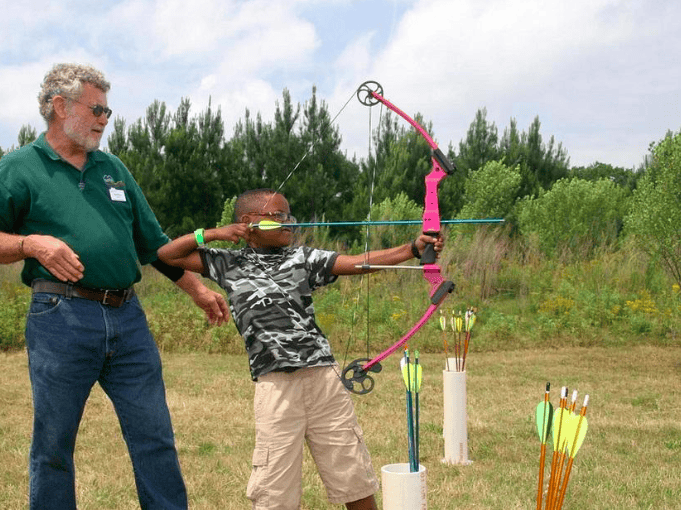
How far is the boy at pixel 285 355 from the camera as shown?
→ 9.46 ft

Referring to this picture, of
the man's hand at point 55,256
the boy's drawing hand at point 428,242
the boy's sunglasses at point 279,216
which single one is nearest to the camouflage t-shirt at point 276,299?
the boy's sunglasses at point 279,216

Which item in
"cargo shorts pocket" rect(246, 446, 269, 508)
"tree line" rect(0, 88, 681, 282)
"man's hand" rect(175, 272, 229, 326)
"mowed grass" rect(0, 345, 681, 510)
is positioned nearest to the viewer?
"cargo shorts pocket" rect(246, 446, 269, 508)

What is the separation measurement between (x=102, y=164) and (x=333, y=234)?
496 inches

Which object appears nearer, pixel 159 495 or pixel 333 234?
pixel 159 495

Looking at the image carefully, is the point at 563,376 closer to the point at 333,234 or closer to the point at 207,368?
the point at 207,368

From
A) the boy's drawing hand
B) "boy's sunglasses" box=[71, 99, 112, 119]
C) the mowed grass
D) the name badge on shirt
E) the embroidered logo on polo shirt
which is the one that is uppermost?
"boy's sunglasses" box=[71, 99, 112, 119]

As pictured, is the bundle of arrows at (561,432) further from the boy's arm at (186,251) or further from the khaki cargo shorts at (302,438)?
the boy's arm at (186,251)

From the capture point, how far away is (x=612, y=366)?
9359 millimetres

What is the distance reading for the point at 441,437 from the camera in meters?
5.60

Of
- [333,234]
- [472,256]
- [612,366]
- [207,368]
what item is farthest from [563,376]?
[333,234]

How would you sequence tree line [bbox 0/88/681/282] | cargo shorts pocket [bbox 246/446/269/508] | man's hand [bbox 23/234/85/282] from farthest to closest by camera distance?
tree line [bbox 0/88/681/282] < cargo shorts pocket [bbox 246/446/269/508] < man's hand [bbox 23/234/85/282]

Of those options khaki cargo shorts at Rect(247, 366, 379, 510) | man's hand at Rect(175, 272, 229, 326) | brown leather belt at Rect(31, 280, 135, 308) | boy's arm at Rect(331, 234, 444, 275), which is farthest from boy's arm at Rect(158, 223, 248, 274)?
khaki cargo shorts at Rect(247, 366, 379, 510)

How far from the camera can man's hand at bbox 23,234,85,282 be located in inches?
100

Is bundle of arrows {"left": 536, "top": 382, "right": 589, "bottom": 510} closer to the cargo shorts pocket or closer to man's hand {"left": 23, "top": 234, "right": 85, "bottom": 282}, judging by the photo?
the cargo shorts pocket
